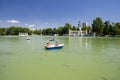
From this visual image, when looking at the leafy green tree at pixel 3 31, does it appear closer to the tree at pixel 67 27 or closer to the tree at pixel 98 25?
the tree at pixel 67 27

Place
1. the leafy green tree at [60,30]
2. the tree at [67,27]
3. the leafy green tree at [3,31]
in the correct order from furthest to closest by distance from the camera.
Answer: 1. the leafy green tree at [3,31]
2. the leafy green tree at [60,30]
3. the tree at [67,27]

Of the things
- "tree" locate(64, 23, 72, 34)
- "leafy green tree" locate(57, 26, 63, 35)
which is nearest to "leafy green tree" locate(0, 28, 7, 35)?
"leafy green tree" locate(57, 26, 63, 35)

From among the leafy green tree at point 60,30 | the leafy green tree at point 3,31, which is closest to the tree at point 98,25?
the leafy green tree at point 60,30

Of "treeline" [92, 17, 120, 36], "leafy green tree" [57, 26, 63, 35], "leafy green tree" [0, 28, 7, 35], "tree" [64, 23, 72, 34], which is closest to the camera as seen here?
"treeline" [92, 17, 120, 36]

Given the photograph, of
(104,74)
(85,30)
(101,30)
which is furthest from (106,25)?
(104,74)

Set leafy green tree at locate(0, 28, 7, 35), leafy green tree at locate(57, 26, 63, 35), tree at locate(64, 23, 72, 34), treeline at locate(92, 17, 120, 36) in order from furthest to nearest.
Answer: leafy green tree at locate(0, 28, 7, 35)
leafy green tree at locate(57, 26, 63, 35)
tree at locate(64, 23, 72, 34)
treeline at locate(92, 17, 120, 36)

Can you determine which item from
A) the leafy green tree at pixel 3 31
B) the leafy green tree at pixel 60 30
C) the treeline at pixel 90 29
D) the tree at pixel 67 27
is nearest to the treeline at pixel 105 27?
the treeline at pixel 90 29

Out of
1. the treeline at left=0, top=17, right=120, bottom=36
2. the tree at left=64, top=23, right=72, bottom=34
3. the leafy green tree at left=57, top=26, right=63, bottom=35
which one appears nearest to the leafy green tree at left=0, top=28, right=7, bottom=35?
the treeline at left=0, top=17, right=120, bottom=36

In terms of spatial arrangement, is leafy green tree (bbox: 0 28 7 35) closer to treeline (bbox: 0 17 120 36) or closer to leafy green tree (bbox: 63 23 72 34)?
treeline (bbox: 0 17 120 36)

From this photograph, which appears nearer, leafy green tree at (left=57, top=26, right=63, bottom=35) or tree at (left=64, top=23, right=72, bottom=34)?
tree at (left=64, top=23, right=72, bottom=34)

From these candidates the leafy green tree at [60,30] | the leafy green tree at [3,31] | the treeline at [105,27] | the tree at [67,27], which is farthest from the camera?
the leafy green tree at [3,31]

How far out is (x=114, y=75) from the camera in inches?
452

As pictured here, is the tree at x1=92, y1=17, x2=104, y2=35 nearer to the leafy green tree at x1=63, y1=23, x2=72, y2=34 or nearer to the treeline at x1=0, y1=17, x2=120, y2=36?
the treeline at x1=0, y1=17, x2=120, y2=36

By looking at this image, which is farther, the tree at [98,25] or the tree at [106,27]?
the tree at [98,25]
